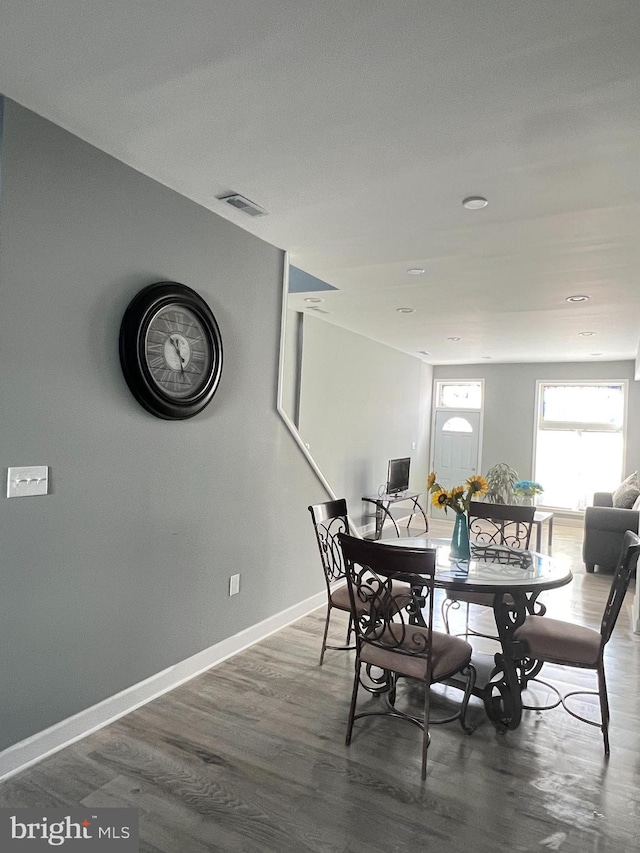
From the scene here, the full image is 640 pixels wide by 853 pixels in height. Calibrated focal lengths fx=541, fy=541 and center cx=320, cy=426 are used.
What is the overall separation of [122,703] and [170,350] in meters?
1.72

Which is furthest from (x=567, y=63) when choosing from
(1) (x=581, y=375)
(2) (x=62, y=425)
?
(1) (x=581, y=375)

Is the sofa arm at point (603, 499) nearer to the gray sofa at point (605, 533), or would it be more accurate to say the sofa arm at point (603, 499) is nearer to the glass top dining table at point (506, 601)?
the gray sofa at point (605, 533)

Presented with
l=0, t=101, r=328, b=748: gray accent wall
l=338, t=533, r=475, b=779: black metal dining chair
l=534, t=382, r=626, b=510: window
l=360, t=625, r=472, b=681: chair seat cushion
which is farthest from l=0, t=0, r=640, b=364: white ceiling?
l=534, t=382, r=626, b=510: window

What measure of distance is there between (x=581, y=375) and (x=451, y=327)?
3503mm

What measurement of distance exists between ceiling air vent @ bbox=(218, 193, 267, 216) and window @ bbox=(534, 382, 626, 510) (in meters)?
6.85

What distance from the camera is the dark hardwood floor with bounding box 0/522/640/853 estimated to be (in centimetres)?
189

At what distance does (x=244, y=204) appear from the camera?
2898mm

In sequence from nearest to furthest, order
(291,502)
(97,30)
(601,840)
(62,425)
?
(97,30) → (601,840) → (62,425) → (291,502)

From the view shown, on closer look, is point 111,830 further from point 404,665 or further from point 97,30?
point 97,30

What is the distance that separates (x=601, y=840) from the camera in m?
1.88

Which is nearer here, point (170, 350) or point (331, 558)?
point (170, 350)

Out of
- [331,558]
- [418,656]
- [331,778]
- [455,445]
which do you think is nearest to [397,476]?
[455,445]

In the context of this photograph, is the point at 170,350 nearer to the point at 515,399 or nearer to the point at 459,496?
the point at 459,496

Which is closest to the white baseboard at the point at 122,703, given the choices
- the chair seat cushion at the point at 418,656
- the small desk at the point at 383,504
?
the chair seat cushion at the point at 418,656
